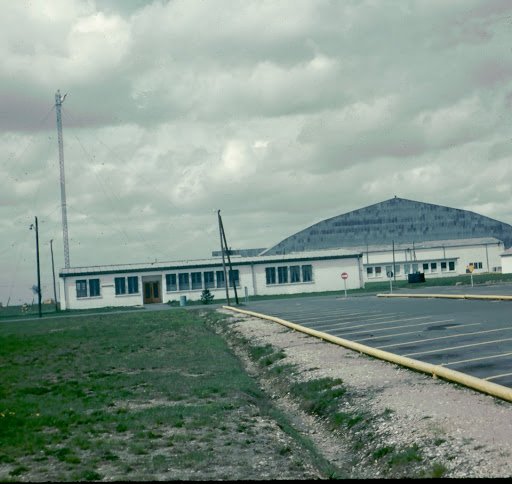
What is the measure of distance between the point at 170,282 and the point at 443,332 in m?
49.5

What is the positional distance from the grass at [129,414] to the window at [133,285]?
140 ft

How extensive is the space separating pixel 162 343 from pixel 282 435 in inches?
586

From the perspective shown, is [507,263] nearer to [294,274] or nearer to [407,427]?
[294,274]

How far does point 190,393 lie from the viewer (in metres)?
13.6

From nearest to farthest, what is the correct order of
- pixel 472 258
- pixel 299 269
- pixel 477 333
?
pixel 477 333
pixel 299 269
pixel 472 258

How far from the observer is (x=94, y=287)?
6391cm

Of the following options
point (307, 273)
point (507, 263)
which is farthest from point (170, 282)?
point (507, 263)

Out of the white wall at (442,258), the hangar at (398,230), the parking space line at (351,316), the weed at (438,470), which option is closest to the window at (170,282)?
the white wall at (442,258)

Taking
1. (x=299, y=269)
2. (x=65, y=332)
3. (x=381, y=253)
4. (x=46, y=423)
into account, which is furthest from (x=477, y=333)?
(x=381, y=253)

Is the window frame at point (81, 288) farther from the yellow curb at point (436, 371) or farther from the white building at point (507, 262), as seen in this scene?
the white building at point (507, 262)

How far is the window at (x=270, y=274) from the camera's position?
223ft

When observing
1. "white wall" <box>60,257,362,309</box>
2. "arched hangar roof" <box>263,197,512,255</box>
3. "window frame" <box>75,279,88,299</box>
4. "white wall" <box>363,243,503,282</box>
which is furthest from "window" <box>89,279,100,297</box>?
"arched hangar roof" <box>263,197,512,255</box>

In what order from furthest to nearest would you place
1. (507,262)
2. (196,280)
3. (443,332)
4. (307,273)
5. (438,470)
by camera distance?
(507,262)
(307,273)
(196,280)
(443,332)
(438,470)

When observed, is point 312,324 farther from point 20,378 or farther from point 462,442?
point 462,442
